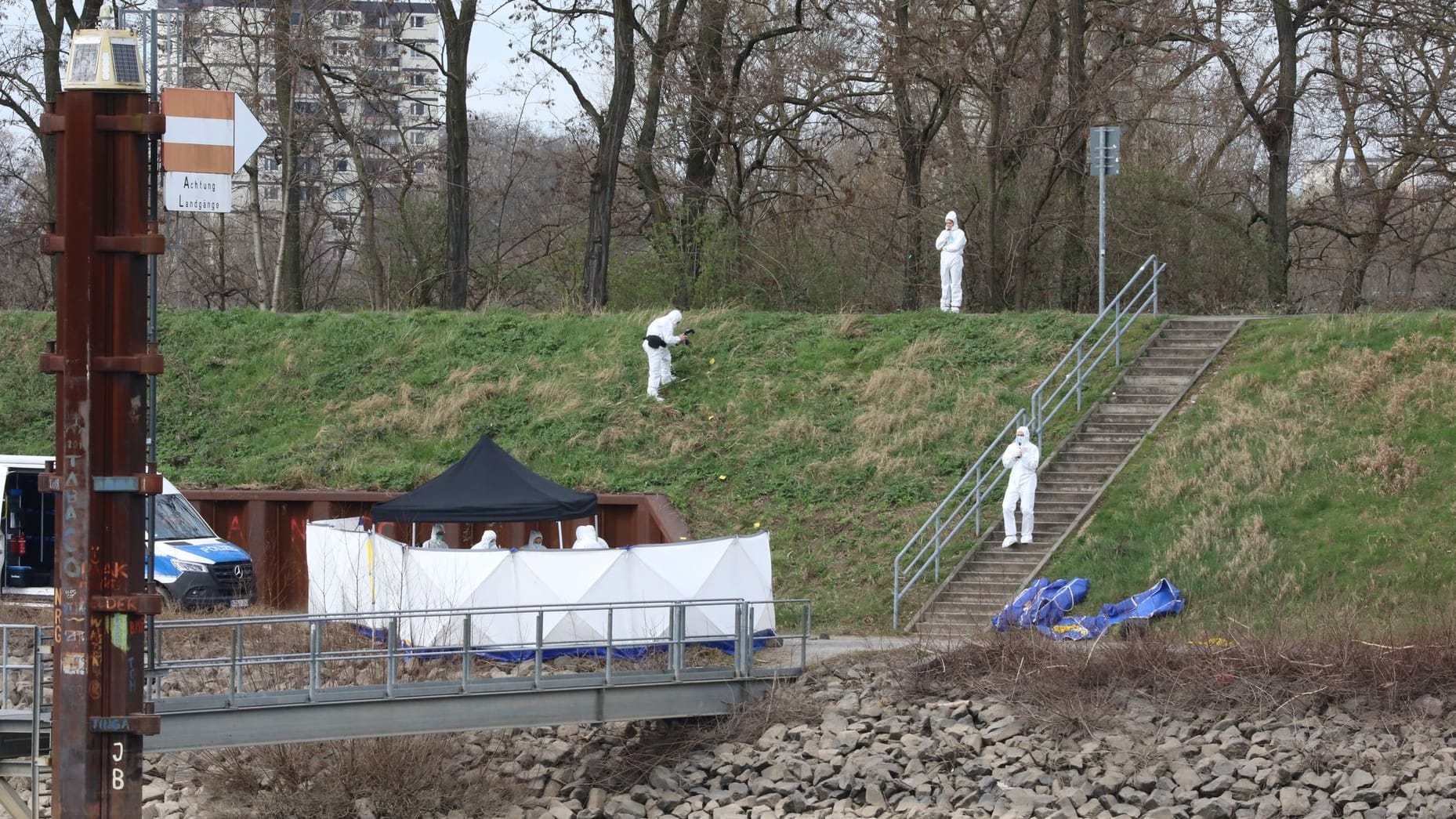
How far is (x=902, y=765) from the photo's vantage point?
17453mm

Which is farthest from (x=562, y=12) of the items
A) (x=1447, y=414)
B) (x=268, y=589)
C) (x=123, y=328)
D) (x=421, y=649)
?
(x=123, y=328)

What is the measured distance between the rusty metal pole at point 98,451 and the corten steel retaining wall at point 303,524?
14739mm

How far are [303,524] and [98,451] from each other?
644 inches

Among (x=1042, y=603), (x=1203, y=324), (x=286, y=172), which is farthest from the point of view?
(x=286, y=172)

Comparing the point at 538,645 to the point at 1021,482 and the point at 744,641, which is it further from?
the point at 1021,482

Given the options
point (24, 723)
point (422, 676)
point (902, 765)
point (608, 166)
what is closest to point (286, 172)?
point (608, 166)

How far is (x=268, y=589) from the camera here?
82.8ft

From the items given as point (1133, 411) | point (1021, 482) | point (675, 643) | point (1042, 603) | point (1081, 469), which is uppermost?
point (1133, 411)

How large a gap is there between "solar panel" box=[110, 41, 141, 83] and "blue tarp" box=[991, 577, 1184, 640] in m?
12.8

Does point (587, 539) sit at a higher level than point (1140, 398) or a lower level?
lower

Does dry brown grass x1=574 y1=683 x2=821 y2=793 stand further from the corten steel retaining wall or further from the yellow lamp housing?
the yellow lamp housing

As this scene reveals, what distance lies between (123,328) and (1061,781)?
1061cm

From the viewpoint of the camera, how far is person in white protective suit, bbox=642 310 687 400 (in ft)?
93.4

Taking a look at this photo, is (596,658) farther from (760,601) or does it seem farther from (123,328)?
(123,328)
